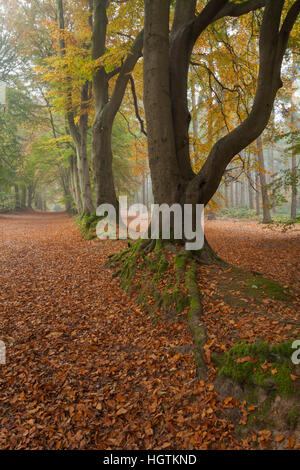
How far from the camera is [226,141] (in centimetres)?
546

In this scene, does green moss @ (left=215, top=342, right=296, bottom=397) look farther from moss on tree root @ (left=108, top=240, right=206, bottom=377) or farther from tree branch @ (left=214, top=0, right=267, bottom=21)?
tree branch @ (left=214, top=0, right=267, bottom=21)

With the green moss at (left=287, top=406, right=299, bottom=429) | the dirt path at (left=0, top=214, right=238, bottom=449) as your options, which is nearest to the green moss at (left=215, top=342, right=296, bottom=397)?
the green moss at (left=287, top=406, right=299, bottom=429)

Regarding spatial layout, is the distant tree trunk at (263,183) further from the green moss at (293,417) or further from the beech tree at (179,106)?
the green moss at (293,417)

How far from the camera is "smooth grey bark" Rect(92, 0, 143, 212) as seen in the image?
991 centimetres

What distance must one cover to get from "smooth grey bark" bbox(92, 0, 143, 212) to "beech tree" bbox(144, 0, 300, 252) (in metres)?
3.62

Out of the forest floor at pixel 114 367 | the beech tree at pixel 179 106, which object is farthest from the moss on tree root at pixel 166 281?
the beech tree at pixel 179 106

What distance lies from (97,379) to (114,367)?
0.92ft

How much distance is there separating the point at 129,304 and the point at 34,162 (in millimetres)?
21060

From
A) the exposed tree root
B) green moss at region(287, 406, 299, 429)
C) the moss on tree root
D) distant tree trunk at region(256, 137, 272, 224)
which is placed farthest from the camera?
distant tree trunk at region(256, 137, 272, 224)

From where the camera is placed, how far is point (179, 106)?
6152 mm

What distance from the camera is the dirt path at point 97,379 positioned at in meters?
2.82

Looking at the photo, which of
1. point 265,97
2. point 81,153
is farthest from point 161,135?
point 81,153

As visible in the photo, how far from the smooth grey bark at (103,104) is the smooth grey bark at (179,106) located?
362cm
